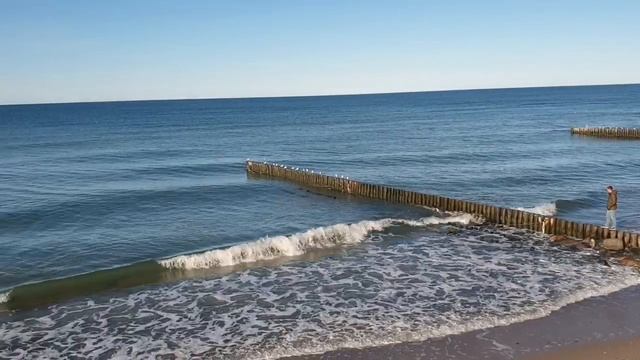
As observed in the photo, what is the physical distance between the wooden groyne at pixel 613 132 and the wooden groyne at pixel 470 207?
47228mm

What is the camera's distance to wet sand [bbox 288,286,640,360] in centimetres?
1470

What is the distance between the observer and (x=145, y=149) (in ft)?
244

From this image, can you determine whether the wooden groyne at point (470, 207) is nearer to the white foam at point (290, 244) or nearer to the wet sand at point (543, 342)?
the white foam at point (290, 244)

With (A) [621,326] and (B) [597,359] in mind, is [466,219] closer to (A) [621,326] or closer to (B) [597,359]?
(A) [621,326]

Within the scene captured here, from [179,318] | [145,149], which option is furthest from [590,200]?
[145,149]

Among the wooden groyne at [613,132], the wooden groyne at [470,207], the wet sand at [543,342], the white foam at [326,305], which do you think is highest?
the wooden groyne at [613,132]

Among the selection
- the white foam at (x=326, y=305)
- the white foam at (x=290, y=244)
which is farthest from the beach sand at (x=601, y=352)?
the white foam at (x=290, y=244)

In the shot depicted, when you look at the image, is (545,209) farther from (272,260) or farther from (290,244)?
(272,260)

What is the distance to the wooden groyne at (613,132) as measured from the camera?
72688mm

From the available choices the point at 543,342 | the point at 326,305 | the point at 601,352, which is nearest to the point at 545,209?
the point at 326,305

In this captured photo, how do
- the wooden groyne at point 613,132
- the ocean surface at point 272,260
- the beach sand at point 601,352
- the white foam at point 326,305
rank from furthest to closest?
1. the wooden groyne at point 613,132
2. the ocean surface at point 272,260
3. the white foam at point 326,305
4. the beach sand at point 601,352

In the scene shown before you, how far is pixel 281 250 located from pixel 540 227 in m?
12.3

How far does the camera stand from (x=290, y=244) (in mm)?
26859

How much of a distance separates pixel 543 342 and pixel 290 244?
13509mm
